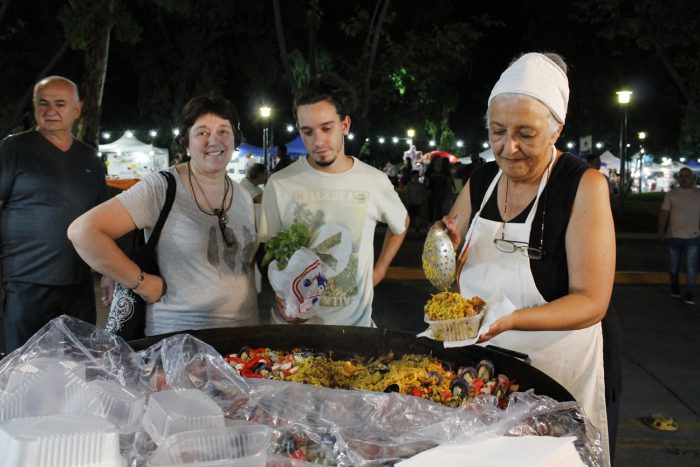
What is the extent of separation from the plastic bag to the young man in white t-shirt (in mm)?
499

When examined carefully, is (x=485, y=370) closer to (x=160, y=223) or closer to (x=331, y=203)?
(x=331, y=203)

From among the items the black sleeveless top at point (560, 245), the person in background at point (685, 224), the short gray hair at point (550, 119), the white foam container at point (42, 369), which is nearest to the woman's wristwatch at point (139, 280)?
the white foam container at point (42, 369)

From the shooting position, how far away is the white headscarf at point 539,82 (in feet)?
7.06

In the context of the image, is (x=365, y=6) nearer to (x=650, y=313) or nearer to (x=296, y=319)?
(x=650, y=313)

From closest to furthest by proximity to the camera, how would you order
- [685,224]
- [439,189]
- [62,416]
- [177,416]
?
[62,416] → [177,416] → [685,224] → [439,189]

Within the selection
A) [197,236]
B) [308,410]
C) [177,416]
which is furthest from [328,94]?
[177,416]

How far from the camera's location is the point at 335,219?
3227mm

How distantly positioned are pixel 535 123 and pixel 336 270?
133 centimetres

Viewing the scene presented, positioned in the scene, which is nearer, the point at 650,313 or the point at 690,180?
the point at 650,313

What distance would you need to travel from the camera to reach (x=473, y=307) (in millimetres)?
2148

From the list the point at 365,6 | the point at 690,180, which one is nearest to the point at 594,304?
the point at 690,180

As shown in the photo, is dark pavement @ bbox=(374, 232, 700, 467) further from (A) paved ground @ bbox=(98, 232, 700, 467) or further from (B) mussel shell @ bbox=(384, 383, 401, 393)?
(B) mussel shell @ bbox=(384, 383, 401, 393)

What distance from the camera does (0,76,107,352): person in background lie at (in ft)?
13.9

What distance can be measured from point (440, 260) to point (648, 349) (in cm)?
590
